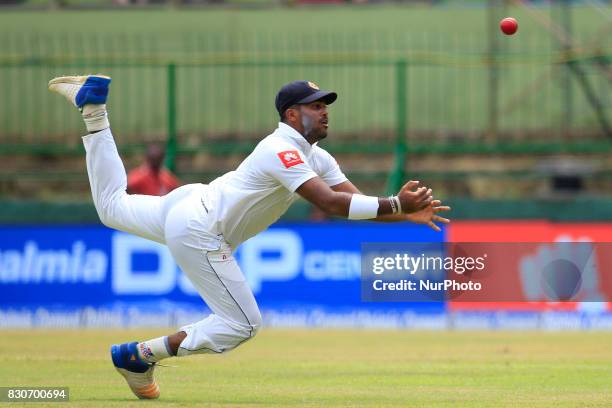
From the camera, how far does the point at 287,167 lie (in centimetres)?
842

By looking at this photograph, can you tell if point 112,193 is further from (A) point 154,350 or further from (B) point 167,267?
(B) point 167,267

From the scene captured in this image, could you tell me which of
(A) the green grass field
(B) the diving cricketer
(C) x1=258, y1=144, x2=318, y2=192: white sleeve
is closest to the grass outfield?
(B) the diving cricketer

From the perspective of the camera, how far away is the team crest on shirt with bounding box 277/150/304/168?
8430 mm

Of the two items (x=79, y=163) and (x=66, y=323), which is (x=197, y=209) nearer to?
(x=66, y=323)

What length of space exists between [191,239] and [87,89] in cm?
130

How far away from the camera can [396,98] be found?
62.9 ft

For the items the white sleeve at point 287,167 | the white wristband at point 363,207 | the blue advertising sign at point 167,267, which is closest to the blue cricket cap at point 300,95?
the white sleeve at point 287,167

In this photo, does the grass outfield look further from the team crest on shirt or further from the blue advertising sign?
the team crest on shirt

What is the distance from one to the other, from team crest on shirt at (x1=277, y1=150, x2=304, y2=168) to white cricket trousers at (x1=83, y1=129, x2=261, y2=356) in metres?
0.74

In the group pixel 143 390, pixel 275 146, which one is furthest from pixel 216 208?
pixel 143 390

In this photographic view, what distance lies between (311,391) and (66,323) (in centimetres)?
769

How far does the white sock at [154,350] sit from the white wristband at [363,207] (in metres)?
1.58

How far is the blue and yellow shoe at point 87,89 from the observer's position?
8883mm

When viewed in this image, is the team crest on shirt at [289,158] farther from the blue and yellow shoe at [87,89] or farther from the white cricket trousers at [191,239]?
the blue and yellow shoe at [87,89]
